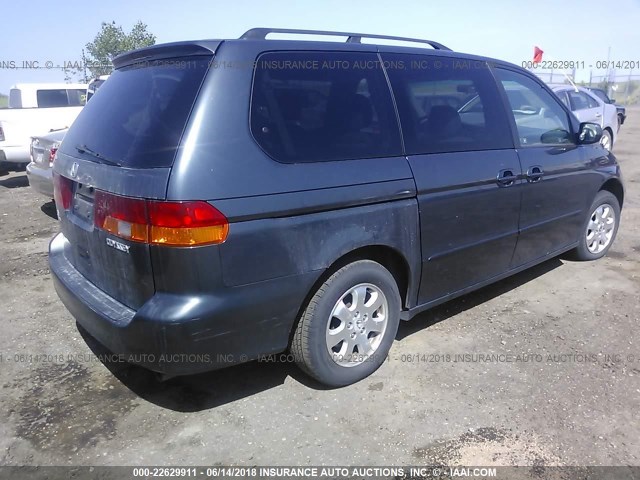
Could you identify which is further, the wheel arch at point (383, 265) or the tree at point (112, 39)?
the tree at point (112, 39)

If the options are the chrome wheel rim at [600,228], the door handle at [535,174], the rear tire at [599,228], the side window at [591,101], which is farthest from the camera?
the side window at [591,101]

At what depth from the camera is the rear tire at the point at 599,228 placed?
473 cm

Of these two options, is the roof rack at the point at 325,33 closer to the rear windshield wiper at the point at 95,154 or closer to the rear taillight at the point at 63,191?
the rear windshield wiper at the point at 95,154

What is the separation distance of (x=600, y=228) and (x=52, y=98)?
11.4 meters

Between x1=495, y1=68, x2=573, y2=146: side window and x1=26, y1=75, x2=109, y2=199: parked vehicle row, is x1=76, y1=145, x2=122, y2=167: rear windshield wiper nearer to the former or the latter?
x1=495, y1=68, x2=573, y2=146: side window

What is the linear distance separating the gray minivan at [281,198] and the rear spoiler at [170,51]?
1cm

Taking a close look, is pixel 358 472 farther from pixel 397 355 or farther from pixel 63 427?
pixel 63 427

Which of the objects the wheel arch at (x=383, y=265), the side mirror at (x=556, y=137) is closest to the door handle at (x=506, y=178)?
the side mirror at (x=556, y=137)

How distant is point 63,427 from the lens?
8.68 ft

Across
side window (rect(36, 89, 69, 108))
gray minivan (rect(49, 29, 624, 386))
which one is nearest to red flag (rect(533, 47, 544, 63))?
gray minivan (rect(49, 29, 624, 386))

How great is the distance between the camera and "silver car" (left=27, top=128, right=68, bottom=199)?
591 cm

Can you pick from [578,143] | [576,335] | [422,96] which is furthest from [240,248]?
[578,143]

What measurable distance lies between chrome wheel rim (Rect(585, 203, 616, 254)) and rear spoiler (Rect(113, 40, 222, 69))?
380 cm

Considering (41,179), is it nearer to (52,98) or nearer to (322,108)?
(322,108)
